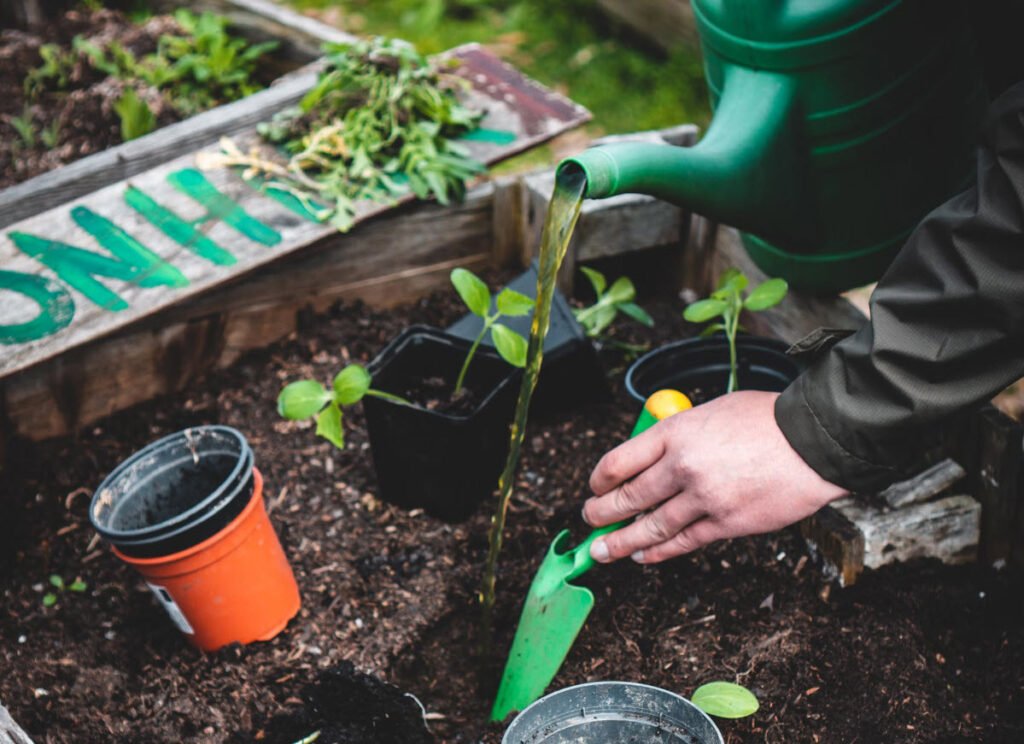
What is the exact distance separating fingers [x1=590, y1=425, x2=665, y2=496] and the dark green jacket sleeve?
0.58 feet

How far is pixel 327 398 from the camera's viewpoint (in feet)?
5.67

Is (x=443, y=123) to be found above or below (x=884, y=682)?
above

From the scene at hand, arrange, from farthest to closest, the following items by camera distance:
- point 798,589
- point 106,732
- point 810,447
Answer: point 798,589
point 106,732
point 810,447

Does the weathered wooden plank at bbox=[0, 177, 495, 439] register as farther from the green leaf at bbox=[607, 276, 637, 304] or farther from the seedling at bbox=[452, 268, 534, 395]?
the seedling at bbox=[452, 268, 534, 395]

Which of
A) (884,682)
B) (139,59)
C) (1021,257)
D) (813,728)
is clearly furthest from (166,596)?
(139,59)

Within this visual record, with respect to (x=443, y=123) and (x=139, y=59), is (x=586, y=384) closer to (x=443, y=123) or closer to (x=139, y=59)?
(x=443, y=123)

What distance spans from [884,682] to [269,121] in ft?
6.81

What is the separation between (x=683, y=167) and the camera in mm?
1463

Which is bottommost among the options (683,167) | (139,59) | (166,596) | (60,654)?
(60,654)

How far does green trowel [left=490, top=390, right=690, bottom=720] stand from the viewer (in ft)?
5.02

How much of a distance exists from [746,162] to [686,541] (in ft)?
2.20

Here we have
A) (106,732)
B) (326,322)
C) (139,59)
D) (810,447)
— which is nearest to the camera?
(810,447)

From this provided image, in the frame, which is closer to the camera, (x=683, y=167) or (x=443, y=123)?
(x=683, y=167)

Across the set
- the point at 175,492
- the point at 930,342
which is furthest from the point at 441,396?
the point at 930,342
